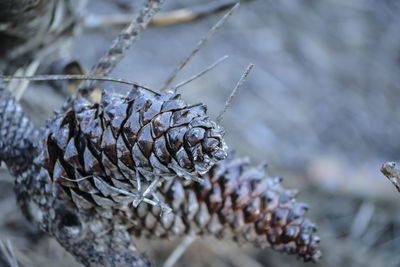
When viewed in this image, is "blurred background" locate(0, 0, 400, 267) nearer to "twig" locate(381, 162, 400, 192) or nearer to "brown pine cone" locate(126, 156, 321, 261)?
"brown pine cone" locate(126, 156, 321, 261)

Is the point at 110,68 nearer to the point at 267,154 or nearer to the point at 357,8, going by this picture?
the point at 267,154

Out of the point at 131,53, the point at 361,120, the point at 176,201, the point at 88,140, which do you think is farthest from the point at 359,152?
the point at 88,140

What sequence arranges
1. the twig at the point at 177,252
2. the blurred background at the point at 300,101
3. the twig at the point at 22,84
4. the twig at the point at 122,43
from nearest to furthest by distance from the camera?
the twig at the point at 122,43
the twig at the point at 22,84
the twig at the point at 177,252
the blurred background at the point at 300,101

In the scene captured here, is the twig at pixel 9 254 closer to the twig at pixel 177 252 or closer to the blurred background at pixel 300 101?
the blurred background at pixel 300 101

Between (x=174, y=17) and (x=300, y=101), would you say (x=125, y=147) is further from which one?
(x=300, y=101)

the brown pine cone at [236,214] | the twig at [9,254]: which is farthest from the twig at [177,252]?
the twig at [9,254]

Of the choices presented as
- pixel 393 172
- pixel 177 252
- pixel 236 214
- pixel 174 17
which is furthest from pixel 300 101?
pixel 393 172

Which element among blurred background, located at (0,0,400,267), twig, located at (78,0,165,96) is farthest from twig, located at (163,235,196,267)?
twig, located at (78,0,165,96)
